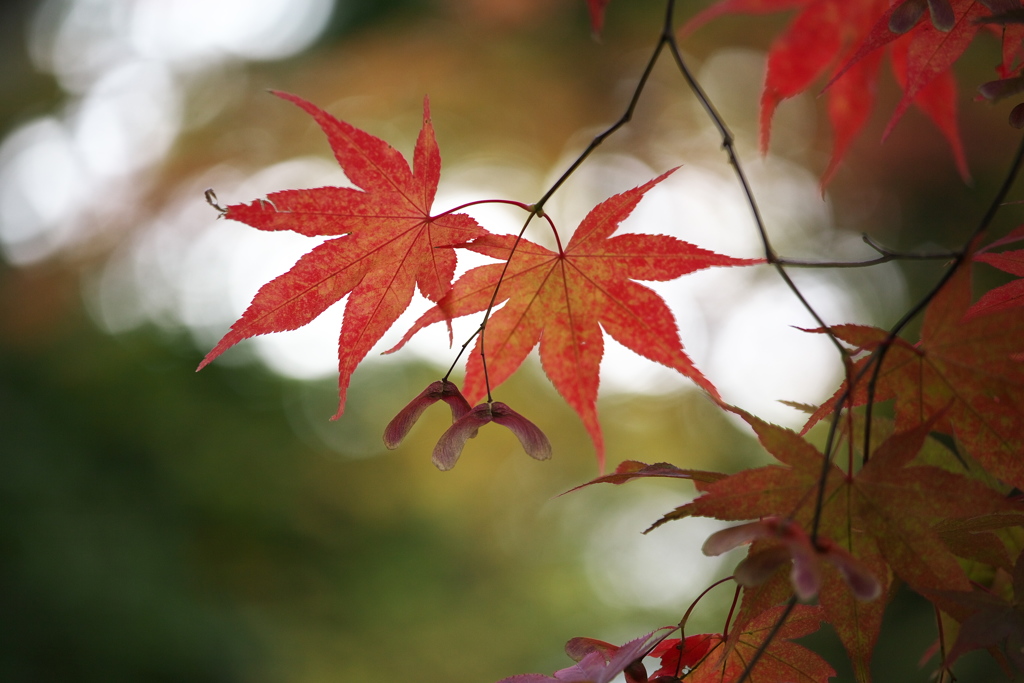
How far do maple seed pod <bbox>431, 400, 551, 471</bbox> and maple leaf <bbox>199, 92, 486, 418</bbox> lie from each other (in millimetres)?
95

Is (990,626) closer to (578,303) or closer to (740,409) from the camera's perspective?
(740,409)

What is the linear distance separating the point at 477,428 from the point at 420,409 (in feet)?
0.17

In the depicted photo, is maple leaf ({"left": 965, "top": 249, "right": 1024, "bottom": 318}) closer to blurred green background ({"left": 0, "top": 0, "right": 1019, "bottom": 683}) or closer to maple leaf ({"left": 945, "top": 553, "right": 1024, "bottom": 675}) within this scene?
maple leaf ({"left": 945, "top": 553, "right": 1024, "bottom": 675})

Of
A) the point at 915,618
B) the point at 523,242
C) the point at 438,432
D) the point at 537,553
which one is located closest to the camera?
the point at 523,242

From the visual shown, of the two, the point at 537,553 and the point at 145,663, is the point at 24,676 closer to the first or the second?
the point at 145,663

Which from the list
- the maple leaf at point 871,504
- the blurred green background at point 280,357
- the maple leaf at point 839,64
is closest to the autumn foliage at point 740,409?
the maple leaf at point 871,504

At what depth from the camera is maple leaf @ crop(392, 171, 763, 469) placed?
580 mm

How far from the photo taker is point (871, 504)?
0.43 metres

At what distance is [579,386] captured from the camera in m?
0.60

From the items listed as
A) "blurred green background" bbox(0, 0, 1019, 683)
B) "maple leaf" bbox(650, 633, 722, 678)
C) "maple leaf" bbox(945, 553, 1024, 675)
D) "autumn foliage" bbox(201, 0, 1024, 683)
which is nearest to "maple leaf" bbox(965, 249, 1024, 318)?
"autumn foliage" bbox(201, 0, 1024, 683)

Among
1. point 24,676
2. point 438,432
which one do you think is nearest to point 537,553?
point 438,432

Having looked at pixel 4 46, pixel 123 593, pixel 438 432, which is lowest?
pixel 123 593

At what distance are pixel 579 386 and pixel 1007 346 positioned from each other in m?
0.30

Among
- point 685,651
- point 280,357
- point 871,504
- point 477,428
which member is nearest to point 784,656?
point 685,651
